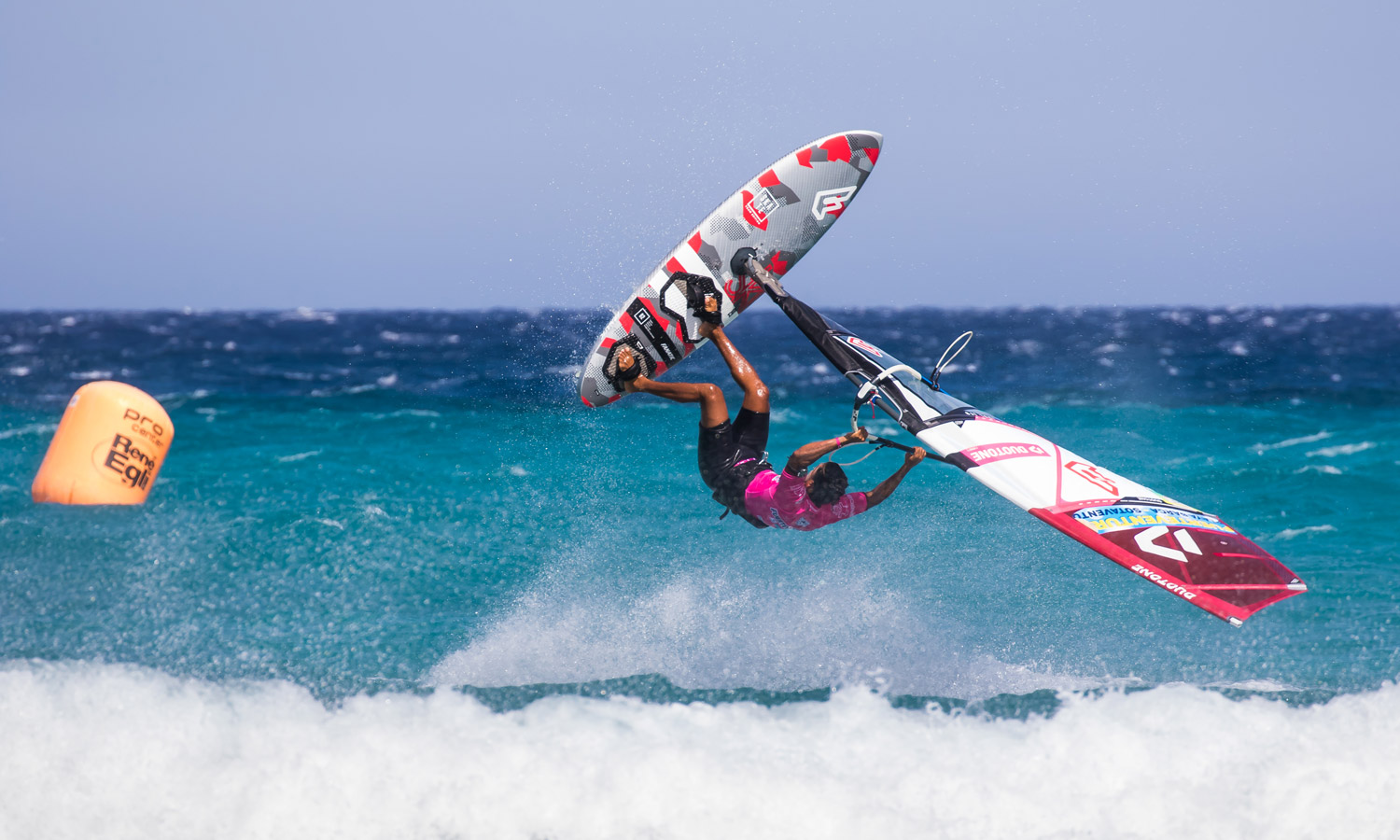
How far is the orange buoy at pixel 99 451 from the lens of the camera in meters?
9.03

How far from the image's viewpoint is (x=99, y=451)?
30.0 feet

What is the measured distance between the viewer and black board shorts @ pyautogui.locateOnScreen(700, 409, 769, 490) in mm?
6922

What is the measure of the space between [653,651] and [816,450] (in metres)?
3.99

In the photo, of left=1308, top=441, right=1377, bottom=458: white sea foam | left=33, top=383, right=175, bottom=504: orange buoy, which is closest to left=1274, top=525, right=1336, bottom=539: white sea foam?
left=1308, top=441, right=1377, bottom=458: white sea foam

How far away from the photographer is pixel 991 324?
41875 mm

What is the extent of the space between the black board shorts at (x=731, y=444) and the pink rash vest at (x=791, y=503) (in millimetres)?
188

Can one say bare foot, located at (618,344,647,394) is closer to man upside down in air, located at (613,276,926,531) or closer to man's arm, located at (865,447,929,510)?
man upside down in air, located at (613,276,926,531)

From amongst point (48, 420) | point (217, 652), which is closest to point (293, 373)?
point (48, 420)

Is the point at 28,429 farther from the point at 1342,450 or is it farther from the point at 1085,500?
the point at 1342,450

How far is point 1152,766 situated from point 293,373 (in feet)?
73.4

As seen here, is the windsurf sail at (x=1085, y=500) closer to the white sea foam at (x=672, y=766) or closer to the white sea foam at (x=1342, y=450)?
the white sea foam at (x=672, y=766)

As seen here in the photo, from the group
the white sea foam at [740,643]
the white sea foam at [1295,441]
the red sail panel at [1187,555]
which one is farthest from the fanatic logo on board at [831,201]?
the white sea foam at [1295,441]

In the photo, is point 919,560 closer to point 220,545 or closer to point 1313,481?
point 1313,481

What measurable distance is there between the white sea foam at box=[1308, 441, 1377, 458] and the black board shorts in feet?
40.5
